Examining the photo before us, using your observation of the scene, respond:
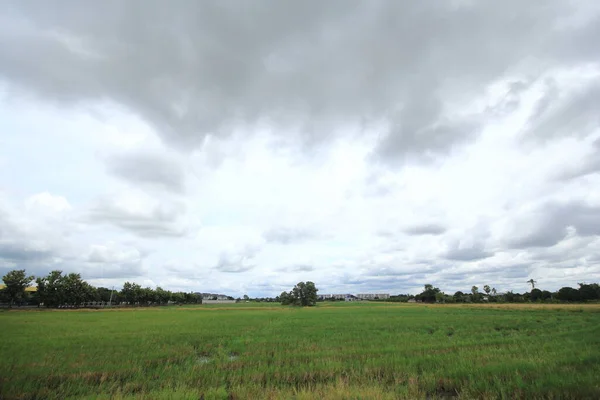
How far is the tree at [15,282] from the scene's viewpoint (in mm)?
73938

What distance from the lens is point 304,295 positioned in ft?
415

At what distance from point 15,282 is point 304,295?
9030cm

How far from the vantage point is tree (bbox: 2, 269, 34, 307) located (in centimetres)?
7394

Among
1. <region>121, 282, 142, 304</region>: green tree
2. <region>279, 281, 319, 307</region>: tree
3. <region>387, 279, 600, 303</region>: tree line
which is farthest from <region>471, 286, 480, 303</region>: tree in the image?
<region>121, 282, 142, 304</region>: green tree

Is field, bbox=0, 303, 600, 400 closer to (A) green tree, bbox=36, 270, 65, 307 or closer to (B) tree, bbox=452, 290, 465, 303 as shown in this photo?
(A) green tree, bbox=36, 270, 65, 307

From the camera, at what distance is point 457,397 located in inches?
335

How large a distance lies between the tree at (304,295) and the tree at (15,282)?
3402 inches

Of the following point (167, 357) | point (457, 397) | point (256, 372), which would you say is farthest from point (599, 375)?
point (167, 357)

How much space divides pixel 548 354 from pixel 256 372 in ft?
39.8

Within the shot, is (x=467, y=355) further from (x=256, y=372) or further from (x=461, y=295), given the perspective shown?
(x=461, y=295)

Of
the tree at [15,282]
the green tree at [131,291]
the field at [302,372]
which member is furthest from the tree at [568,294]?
the tree at [15,282]

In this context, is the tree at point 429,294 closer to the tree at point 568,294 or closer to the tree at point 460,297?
the tree at point 460,297

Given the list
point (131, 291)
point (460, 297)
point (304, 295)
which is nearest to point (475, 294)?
point (460, 297)

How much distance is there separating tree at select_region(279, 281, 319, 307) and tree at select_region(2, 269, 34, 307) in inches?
3402
